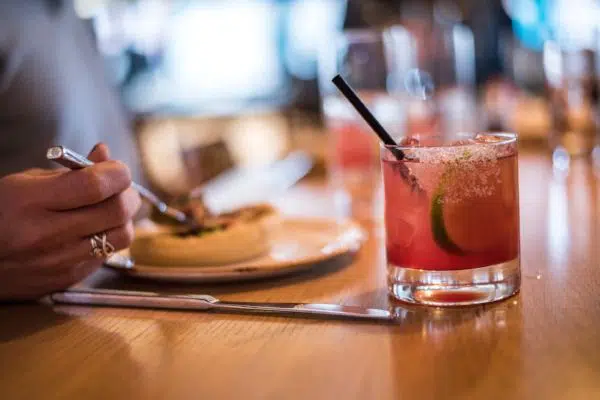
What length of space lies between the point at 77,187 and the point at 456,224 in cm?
38

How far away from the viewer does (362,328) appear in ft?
2.47

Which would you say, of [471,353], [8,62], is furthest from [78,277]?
[8,62]

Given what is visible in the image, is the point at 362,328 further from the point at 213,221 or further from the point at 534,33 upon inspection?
the point at 534,33

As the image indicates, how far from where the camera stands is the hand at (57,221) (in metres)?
0.85

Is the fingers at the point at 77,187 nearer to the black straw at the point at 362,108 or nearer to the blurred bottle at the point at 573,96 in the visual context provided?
the black straw at the point at 362,108

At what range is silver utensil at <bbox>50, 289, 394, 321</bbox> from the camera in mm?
781

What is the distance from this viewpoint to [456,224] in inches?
31.2

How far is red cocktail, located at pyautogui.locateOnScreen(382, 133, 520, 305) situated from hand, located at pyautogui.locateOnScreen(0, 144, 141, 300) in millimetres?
295

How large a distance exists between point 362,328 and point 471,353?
12cm

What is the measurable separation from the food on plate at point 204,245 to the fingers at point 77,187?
0.50ft

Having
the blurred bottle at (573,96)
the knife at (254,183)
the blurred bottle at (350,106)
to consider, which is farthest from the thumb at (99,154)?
the blurred bottle at (573,96)

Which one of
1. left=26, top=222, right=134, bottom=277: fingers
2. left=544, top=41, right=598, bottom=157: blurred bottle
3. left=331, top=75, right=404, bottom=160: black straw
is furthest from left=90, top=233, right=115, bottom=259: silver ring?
left=544, top=41, right=598, bottom=157: blurred bottle

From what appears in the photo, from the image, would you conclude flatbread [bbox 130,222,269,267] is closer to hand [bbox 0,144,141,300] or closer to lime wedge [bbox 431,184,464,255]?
hand [bbox 0,144,141,300]

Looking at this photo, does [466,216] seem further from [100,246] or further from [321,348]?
[100,246]
